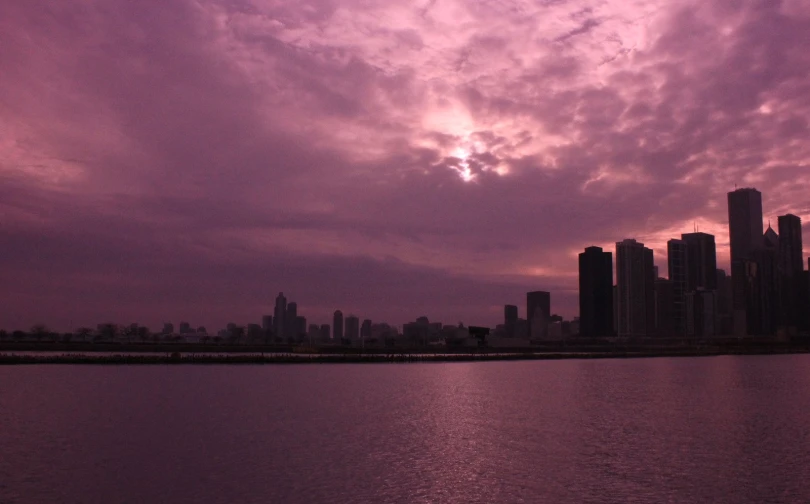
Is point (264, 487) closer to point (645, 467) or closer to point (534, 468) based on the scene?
point (534, 468)

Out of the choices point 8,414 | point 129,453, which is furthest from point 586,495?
point 8,414

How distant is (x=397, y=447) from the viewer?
140 feet

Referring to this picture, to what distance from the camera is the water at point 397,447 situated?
30828mm

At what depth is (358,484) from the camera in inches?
1257

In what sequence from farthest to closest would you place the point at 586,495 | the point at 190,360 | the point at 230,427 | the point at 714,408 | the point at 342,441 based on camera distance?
the point at 190,360 < the point at 714,408 < the point at 230,427 < the point at 342,441 < the point at 586,495

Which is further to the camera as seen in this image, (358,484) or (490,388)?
(490,388)

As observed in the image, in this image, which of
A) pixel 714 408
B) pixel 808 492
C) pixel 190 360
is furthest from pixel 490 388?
pixel 190 360

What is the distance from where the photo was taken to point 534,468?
36.2m

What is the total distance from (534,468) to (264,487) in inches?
603

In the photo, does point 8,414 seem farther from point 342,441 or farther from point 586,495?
point 586,495

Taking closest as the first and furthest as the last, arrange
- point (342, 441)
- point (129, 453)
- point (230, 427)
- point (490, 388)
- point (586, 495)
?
point (586, 495), point (129, 453), point (342, 441), point (230, 427), point (490, 388)

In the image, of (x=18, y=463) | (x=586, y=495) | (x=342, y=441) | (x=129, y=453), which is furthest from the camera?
(x=342, y=441)

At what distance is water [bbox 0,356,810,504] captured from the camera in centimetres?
3083

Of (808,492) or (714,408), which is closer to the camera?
(808,492)
